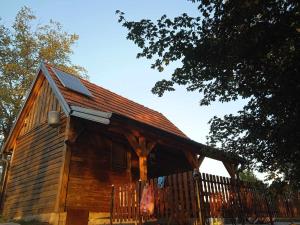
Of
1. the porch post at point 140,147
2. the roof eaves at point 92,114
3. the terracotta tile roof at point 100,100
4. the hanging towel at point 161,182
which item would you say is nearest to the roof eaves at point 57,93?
the terracotta tile roof at point 100,100

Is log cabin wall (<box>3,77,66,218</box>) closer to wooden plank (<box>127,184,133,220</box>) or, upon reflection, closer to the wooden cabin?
the wooden cabin

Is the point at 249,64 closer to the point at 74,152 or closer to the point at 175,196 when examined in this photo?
the point at 175,196

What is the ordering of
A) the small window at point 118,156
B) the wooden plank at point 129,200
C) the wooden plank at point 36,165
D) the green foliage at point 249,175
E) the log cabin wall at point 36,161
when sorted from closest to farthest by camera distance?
the green foliage at point 249,175, the wooden plank at point 129,200, the log cabin wall at point 36,161, the wooden plank at point 36,165, the small window at point 118,156

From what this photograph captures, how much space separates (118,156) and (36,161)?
3.53 m

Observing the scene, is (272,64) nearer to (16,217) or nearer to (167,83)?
(167,83)

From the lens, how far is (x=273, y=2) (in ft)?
20.0

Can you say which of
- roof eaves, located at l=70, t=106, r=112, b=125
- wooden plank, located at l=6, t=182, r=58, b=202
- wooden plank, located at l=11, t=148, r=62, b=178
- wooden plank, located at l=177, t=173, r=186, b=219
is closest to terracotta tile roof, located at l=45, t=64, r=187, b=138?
roof eaves, located at l=70, t=106, r=112, b=125

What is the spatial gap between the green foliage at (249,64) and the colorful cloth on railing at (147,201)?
2.31 metres

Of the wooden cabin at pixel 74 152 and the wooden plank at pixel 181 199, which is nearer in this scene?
the wooden plank at pixel 181 199

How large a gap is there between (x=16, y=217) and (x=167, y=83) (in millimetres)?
9237

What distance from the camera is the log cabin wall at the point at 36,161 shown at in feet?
35.1

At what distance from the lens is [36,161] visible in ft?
40.8

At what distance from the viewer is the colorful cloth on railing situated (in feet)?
26.0

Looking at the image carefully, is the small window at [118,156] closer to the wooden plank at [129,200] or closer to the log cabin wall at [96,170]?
the log cabin wall at [96,170]
